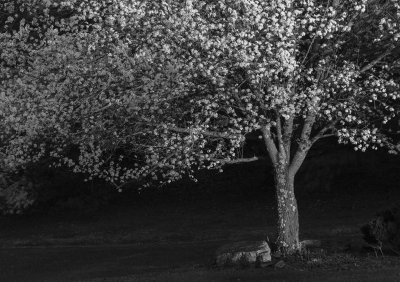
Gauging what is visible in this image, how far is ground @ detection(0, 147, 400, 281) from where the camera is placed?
49.3 ft

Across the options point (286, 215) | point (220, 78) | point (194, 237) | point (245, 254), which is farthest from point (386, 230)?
point (194, 237)

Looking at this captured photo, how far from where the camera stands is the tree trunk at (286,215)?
16328 millimetres

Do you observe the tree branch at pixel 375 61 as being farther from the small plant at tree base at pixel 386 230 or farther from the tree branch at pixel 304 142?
the small plant at tree base at pixel 386 230

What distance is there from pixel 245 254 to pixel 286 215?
4.35 feet

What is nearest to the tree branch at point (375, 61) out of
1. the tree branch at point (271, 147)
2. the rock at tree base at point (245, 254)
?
the tree branch at point (271, 147)

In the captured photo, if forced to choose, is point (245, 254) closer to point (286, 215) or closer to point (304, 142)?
point (286, 215)

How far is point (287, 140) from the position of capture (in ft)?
54.1

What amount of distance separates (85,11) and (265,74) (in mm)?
4496

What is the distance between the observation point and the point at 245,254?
52.3 feet

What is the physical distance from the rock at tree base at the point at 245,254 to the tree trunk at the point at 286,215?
1.50 ft

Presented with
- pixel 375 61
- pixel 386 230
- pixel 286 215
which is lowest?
pixel 386 230

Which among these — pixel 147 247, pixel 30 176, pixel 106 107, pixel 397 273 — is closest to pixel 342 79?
pixel 397 273

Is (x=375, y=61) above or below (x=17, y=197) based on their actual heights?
above

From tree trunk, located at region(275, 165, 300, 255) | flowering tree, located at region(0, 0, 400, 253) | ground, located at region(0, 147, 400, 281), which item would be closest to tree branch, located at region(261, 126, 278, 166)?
flowering tree, located at region(0, 0, 400, 253)
